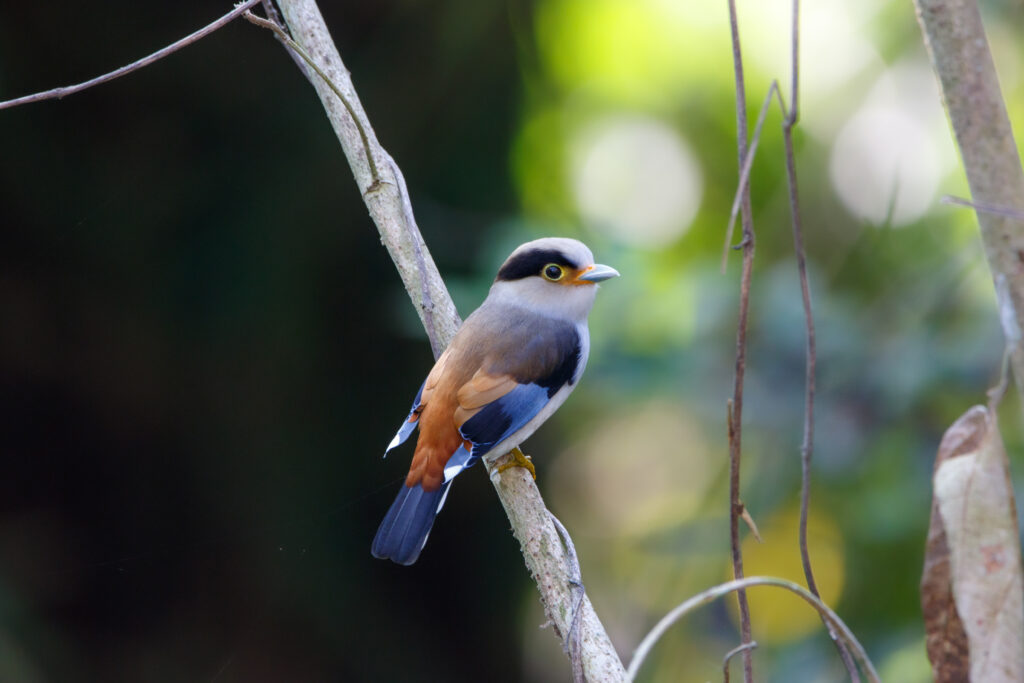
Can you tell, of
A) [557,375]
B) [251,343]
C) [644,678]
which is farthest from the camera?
[251,343]

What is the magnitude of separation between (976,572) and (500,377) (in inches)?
61.1

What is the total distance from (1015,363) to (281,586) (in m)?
3.29

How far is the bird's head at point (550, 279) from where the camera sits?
282cm

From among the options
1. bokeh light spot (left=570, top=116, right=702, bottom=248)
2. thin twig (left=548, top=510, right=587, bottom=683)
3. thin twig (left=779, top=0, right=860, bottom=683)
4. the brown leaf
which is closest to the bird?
thin twig (left=548, top=510, right=587, bottom=683)

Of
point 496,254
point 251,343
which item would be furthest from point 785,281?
point 251,343

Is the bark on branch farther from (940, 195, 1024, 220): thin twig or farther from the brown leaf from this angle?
the brown leaf

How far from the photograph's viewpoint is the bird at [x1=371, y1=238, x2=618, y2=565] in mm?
2309

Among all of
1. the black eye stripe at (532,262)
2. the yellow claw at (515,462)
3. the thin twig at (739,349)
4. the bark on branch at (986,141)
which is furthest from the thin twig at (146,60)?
the black eye stripe at (532,262)

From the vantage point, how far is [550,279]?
2.87 meters

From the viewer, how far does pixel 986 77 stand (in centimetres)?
103

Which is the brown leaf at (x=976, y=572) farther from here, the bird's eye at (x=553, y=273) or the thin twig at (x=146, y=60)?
the bird's eye at (x=553, y=273)

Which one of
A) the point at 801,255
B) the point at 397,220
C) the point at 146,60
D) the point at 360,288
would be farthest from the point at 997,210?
the point at 360,288

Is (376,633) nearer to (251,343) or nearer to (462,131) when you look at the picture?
(251,343)

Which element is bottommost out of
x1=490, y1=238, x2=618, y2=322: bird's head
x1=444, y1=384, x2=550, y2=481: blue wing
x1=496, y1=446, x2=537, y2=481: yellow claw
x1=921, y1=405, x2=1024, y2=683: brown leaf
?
x1=496, y1=446, x2=537, y2=481: yellow claw
